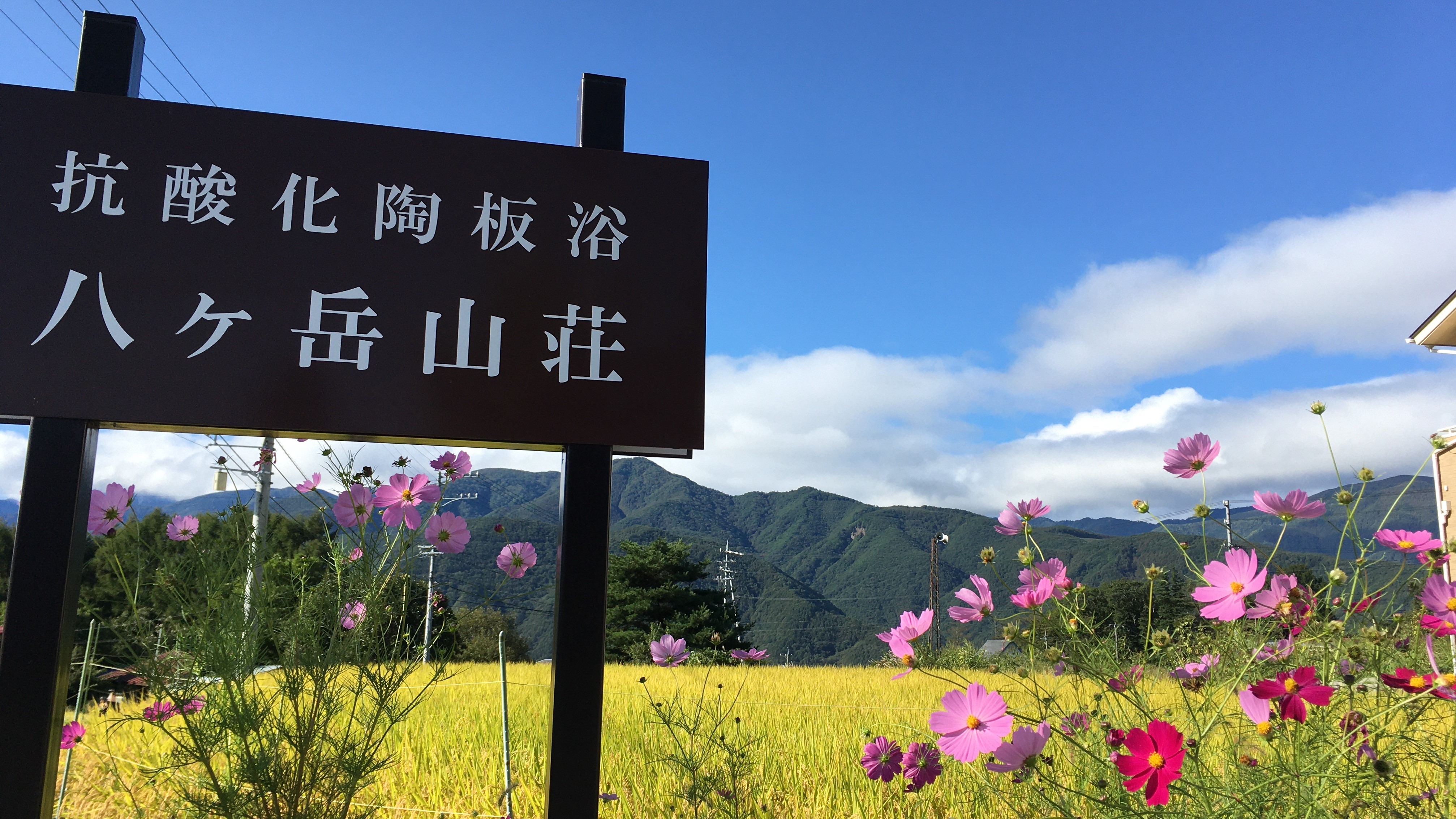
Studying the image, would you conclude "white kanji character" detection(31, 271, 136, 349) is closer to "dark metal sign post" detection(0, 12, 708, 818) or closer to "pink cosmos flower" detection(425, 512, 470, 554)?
"dark metal sign post" detection(0, 12, 708, 818)

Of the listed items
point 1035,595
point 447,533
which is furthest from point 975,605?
point 447,533

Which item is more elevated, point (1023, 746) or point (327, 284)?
point (327, 284)

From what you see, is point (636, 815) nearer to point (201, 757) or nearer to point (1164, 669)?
point (201, 757)

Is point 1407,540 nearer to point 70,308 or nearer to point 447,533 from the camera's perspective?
point 447,533

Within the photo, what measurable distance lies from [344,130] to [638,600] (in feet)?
59.0

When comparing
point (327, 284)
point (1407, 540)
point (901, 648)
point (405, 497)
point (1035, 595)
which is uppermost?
point (327, 284)

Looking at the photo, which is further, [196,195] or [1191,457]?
[196,195]

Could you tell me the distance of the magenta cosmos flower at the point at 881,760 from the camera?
76.0 inches

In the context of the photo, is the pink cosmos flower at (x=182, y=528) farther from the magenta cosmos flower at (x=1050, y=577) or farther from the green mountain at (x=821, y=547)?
the green mountain at (x=821, y=547)

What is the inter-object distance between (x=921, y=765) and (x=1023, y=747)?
482 mm

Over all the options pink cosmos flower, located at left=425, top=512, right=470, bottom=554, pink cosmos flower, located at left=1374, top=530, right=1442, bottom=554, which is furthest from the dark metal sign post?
pink cosmos flower, located at left=1374, top=530, right=1442, bottom=554

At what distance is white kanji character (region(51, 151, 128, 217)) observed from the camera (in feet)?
7.50

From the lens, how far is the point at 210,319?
7.41ft

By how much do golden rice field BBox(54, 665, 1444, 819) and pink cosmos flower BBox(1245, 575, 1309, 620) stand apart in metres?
0.48
